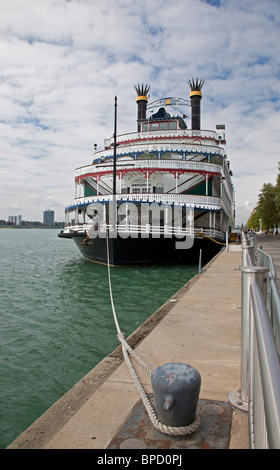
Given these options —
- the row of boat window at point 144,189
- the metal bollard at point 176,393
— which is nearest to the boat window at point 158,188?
the row of boat window at point 144,189

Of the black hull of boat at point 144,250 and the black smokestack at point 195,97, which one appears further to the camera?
the black smokestack at point 195,97

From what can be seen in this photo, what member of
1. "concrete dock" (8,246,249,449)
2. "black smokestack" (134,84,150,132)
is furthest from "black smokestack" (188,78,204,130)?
"concrete dock" (8,246,249,449)

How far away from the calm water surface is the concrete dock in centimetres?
123

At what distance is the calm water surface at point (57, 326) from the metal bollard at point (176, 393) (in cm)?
229

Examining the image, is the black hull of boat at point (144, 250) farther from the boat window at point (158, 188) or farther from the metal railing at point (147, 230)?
the boat window at point (158, 188)

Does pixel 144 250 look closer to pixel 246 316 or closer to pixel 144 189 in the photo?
pixel 144 189

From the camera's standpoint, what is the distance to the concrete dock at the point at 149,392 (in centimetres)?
251

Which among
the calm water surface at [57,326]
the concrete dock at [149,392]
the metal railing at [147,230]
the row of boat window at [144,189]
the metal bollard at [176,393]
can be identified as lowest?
the calm water surface at [57,326]

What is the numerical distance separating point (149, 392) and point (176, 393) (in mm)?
1000

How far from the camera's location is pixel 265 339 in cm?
145

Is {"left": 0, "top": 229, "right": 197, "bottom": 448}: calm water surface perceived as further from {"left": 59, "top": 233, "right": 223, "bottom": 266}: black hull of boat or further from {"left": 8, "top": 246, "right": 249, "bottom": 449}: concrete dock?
{"left": 59, "top": 233, "right": 223, "bottom": 266}: black hull of boat

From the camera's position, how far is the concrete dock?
2.51 metres
